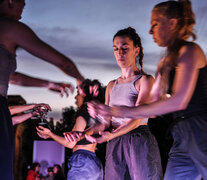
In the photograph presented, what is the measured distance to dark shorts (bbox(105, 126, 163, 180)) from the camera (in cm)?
288

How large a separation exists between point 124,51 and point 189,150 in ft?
5.27

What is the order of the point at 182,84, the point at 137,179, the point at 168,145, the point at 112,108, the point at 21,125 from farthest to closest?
the point at 168,145
the point at 21,125
the point at 137,179
the point at 112,108
the point at 182,84

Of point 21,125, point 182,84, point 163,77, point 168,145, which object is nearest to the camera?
point 182,84

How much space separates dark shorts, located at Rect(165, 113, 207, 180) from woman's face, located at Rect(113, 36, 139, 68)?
52.8 inches

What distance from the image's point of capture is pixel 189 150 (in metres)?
1.99

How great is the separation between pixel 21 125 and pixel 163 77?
19.6 meters

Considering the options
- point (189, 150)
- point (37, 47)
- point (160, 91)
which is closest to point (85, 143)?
point (160, 91)

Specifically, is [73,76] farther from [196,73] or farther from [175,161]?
[175,161]

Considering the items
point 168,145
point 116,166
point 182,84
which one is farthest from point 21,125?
point 182,84

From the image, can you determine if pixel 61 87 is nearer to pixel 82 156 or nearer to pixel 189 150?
pixel 189 150

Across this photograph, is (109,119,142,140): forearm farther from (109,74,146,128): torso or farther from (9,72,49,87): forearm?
(9,72,49,87): forearm

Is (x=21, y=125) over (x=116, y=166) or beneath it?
beneath

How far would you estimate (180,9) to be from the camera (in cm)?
221

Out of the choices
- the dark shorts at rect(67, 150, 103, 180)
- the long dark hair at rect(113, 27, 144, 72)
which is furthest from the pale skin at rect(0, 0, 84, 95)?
the dark shorts at rect(67, 150, 103, 180)
